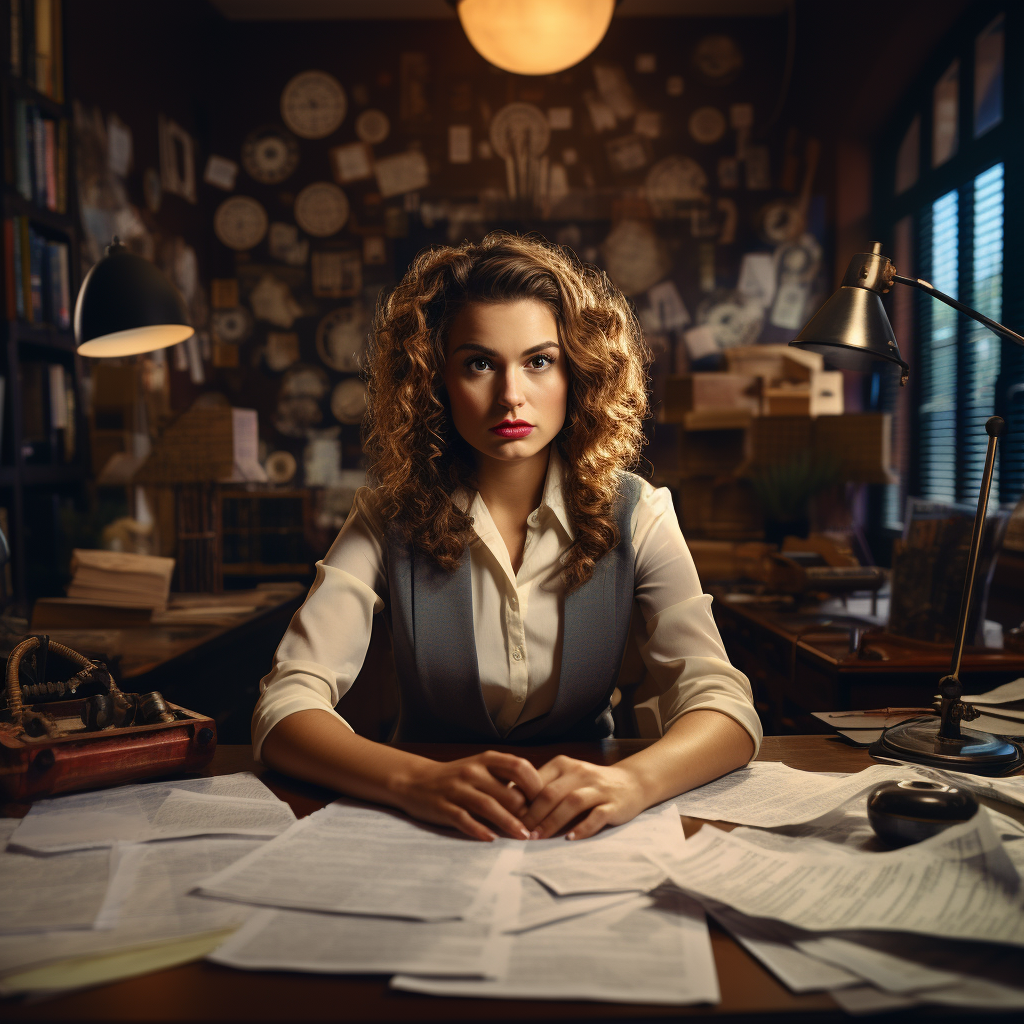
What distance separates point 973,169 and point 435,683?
11.2 feet

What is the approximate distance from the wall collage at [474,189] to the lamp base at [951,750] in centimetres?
383

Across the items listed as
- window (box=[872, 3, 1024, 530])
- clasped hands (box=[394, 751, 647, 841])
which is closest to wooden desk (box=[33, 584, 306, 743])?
clasped hands (box=[394, 751, 647, 841])

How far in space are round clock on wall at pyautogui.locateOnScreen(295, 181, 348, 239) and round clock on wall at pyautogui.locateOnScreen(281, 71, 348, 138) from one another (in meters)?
0.31

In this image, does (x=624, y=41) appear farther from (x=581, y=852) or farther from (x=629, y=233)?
(x=581, y=852)

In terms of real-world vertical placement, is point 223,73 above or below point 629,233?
above

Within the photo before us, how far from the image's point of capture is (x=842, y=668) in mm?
1712

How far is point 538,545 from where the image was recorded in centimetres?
130

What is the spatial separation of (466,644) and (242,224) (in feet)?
14.8

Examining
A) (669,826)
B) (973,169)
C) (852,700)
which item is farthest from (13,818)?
(973,169)

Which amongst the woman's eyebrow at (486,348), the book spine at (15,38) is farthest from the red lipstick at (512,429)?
the book spine at (15,38)

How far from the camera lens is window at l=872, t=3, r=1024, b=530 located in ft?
10.3

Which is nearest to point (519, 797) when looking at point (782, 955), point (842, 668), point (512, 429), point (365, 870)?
point (365, 870)

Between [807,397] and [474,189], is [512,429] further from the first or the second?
[474,189]

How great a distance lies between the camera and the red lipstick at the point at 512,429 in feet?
3.96
